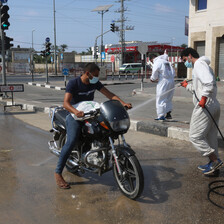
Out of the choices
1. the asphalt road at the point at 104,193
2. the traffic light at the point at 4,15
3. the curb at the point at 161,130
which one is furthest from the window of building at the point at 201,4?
the asphalt road at the point at 104,193

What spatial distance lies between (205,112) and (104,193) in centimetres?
171

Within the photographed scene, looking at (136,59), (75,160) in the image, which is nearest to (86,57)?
(136,59)

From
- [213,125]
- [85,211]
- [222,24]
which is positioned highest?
[222,24]

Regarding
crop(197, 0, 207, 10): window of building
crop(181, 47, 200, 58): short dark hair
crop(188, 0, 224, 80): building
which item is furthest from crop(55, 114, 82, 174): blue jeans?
crop(197, 0, 207, 10): window of building

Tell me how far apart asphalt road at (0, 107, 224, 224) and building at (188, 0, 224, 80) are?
15.9m

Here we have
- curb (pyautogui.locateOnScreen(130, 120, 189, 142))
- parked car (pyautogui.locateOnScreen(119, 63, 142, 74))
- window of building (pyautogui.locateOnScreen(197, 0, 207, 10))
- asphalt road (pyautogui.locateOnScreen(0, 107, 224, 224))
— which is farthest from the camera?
parked car (pyautogui.locateOnScreen(119, 63, 142, 74))

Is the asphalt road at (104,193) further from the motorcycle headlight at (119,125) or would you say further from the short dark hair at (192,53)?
the short dark hair at (192,53)

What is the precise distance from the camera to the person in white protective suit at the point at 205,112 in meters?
4.05

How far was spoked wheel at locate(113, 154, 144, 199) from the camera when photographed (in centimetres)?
343

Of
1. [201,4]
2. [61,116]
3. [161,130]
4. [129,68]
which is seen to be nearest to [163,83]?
[161,130]

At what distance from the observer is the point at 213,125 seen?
4.26 m

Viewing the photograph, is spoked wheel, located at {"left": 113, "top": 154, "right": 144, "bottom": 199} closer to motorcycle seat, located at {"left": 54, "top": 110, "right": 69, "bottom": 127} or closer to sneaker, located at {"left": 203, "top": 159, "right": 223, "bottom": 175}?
motorcycle seat, located at {"left": 54, "top": 110, "right": 69, "bottom": 127}

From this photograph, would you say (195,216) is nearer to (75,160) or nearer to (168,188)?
(168,188)

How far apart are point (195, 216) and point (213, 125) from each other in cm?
149
